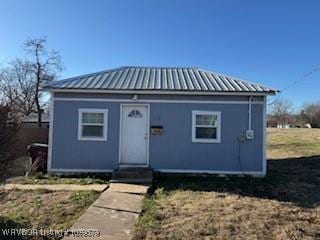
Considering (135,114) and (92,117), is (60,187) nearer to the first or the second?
(92,117)

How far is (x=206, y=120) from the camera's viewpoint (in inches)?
500

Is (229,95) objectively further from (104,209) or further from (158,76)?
(104,209)

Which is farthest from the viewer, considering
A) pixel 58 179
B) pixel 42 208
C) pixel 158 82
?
pixel 158 82

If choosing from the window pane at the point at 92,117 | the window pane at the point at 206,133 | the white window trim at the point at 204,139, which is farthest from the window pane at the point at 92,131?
the window pane at the point at 206,133

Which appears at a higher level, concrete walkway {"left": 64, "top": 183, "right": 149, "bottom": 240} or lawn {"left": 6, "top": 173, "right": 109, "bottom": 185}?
lawn {"left": 6, "top": 173, "right": 109, "bottom": 185}

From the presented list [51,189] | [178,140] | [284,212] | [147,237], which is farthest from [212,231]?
[178,140]

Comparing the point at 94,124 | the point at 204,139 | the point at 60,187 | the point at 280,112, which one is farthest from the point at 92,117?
the point at 280,112

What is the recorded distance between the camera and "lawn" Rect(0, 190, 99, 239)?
277 inches

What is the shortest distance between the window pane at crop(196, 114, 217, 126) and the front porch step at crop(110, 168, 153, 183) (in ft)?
7.85

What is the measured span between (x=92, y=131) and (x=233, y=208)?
6.10m

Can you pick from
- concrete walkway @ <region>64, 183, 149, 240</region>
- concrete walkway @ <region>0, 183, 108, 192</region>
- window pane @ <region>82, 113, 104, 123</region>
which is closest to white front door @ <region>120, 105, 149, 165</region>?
window pane @ <region>82, 113, 104, 123</region>

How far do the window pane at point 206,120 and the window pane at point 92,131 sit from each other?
10.9 feet

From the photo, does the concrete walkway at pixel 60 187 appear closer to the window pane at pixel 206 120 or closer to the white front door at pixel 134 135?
the white front door at pixel 134 135

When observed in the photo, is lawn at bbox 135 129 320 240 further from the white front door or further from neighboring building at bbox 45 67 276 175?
the white front door
